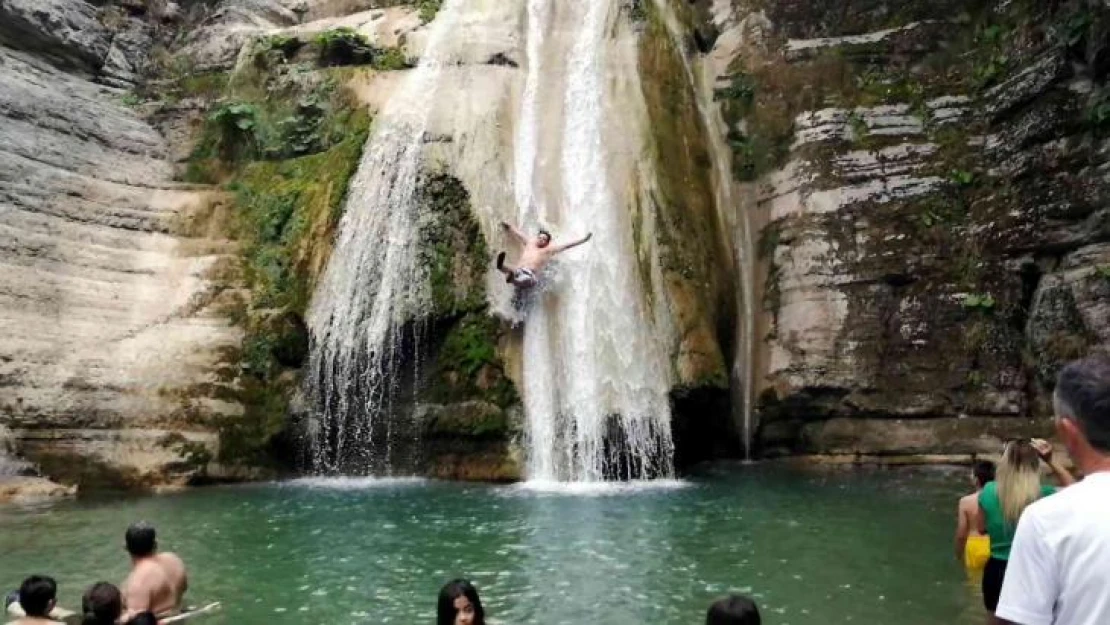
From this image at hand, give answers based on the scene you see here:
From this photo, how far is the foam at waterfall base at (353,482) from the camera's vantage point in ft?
43.8

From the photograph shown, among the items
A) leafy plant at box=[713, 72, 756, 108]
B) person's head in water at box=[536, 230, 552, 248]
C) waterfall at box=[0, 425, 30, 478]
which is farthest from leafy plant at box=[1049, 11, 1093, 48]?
waterfall at box=[0, 425, 30, 478]

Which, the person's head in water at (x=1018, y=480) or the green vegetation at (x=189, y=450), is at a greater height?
the green vegetation at (x=189, y=450)

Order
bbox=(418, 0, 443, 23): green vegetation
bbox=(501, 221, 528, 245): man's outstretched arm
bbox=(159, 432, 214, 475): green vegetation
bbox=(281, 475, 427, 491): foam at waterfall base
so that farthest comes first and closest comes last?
bbox=(418, 0, 443, 23): green vegetation, bbox=(501, 221, 528, 245): man's outstretched arm, bbox=(159, 432, 214, 475): green vegetation, bbox=(281, 475, 427, 491): foam at waterfall base

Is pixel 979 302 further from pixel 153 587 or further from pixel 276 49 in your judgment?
pixel 276 49

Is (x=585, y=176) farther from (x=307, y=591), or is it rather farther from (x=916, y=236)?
(x=307, y=591)

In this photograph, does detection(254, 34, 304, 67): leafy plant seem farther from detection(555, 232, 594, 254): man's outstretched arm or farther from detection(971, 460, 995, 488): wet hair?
detection(971, 460, 995, 488): wet hair

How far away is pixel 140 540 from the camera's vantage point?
5.97 metres

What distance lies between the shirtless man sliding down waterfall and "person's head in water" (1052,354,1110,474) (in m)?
12.3

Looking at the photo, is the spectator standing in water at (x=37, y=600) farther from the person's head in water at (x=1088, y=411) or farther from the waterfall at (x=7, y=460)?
the waterfall at (x=7, y=460)

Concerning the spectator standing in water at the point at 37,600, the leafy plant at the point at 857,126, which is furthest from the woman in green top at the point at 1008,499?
the leafy plant at the point at 857,126

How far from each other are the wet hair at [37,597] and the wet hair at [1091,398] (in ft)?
16.4

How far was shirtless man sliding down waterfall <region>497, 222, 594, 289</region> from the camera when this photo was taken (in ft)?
47.8

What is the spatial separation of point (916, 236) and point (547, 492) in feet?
26.3

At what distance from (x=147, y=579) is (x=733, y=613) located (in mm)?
4407
